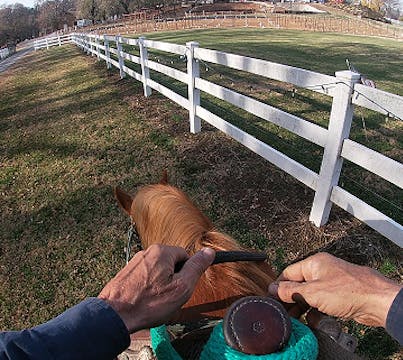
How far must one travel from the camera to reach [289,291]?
3.45 ft

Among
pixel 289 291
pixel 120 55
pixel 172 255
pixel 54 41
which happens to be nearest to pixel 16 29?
pixel 54 41

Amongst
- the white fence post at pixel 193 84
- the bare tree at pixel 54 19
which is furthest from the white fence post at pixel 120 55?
the bare tree at pixel 54 19

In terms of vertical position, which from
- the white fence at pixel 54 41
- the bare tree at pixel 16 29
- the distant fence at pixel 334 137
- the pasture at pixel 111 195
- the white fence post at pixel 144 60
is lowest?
the pasture at pixel 111 195

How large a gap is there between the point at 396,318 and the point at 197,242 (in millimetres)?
701

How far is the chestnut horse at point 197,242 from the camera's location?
4.25ft

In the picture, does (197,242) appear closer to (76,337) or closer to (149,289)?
(149,289)

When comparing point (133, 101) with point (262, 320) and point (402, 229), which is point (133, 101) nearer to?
point (402, 229)

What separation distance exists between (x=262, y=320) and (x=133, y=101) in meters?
7.76

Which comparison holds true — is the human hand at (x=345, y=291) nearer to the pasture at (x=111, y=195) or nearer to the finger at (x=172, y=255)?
the finger at (x=172, y=255)

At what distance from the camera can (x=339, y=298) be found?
100cm

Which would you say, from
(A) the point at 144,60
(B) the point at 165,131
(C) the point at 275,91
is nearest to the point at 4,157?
(B) the point at 165,131

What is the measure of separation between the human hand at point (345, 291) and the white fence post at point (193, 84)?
4.89 meters

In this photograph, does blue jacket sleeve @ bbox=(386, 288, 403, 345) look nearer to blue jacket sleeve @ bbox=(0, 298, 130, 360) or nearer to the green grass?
blue jacket sleeve @ bbox=(0, 298, 130, 360)

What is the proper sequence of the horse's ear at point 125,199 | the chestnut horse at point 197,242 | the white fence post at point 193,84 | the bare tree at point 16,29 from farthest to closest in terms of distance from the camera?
the bare tree at point 16,29 → the white fence post at point 193,84 → the horse's ear at point 125,199 → the chestnut horse at point 197,242
